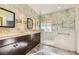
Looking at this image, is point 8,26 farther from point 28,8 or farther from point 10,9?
point 28,8

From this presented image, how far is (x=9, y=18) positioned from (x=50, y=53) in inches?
37.6

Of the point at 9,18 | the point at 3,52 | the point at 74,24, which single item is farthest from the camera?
the point at 74,24

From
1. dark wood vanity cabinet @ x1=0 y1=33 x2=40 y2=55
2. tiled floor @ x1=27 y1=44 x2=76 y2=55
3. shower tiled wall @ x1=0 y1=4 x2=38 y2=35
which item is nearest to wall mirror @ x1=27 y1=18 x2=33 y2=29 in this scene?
shower tiled wall @ x1=0 y1=4 x2=38 y2=35

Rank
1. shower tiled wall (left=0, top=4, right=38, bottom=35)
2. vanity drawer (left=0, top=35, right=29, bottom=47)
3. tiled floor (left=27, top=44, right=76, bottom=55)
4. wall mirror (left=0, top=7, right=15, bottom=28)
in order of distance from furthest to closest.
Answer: tiled floor (left=27, top=44, right=76, bottom=55)
shower tiled wall (left=0, top=4, right=38, bottom=35)
wall mirror (left=0, top=7, right=15, bottom=28)
vanity drawer (left=0, top=35, right=29, bottom=47)

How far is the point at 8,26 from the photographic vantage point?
68.9 inches

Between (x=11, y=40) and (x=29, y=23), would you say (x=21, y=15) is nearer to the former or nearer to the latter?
(x=29, y=23)

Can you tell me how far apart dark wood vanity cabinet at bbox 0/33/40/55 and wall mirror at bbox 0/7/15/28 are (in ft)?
0.81

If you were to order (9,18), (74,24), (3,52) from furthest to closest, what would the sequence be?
(74,24)
(9,18)
(3,52)

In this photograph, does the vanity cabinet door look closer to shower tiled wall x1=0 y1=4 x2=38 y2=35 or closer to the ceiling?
shower tiled wall x1=0 y1=4 x2=38 y2=35

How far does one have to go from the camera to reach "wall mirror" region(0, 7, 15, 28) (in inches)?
65.3

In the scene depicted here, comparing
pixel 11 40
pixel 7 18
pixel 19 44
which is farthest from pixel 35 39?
pixel 7 18

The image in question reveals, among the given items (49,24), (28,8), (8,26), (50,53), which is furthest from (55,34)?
(8,26)

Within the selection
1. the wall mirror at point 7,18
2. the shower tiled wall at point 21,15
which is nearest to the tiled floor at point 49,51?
the shower tiled wall at point 21,15

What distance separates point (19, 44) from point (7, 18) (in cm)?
49
